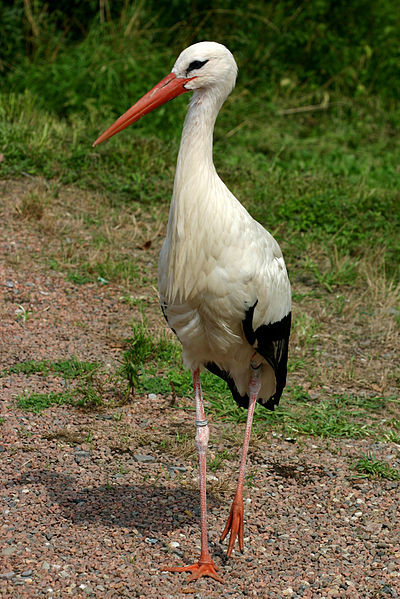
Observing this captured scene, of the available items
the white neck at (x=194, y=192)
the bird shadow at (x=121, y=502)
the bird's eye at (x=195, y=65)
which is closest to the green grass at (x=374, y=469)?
the bird shadow at (x=121, y=502)

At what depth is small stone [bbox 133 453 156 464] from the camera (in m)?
4.07

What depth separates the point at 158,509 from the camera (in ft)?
12.2

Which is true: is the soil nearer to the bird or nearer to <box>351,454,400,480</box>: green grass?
<box>351,454,400,480</box>: green grass

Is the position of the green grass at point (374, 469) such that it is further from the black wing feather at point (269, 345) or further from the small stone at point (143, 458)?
the small stone at point (143, 458)

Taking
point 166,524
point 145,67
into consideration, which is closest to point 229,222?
point 166,524

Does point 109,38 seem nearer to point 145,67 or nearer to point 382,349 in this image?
point 145,67

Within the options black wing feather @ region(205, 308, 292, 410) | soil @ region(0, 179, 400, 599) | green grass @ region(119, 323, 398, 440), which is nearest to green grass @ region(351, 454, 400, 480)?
soil @ region(0, 179, 400, 599)

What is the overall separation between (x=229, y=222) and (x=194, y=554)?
56.9 inches

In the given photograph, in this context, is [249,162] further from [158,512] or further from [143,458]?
[158,512]

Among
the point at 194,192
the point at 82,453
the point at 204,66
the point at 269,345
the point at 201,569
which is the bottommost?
the point at 201,569

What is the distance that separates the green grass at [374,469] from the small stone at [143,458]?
3.44ft

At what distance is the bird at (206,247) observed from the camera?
3.13 metres

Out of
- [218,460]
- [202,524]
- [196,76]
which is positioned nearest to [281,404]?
[218,460]

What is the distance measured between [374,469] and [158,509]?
116 centimetres
